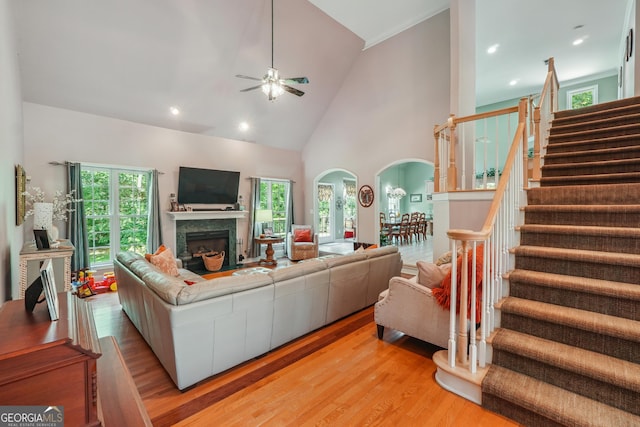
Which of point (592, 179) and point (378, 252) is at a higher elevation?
point (592, 179)

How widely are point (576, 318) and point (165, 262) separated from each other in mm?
4033

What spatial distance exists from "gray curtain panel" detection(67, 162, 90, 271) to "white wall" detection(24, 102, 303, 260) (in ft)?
0.59

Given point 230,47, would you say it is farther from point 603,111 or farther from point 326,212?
point 326,212

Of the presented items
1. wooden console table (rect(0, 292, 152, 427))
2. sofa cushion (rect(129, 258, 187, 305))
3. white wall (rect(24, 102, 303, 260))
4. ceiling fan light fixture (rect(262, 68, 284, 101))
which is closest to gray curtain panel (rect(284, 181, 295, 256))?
white wall (rect(24, 102, 303, 260))

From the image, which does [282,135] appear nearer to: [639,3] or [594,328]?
[639,3]

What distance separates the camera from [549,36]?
5.84 metres

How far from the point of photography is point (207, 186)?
21.7 feet

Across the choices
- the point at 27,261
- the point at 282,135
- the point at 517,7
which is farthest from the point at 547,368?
the point at 282,135

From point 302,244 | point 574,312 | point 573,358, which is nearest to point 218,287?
point 573,358

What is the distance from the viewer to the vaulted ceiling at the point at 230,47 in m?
4.26

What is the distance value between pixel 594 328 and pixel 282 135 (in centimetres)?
729

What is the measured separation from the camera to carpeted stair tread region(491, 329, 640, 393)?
5.21ft

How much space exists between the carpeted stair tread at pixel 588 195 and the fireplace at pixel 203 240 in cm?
600

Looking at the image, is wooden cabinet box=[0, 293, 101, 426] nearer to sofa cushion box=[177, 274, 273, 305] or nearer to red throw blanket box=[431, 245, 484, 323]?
sofa cushion box=[177, 274, 273, 305]
